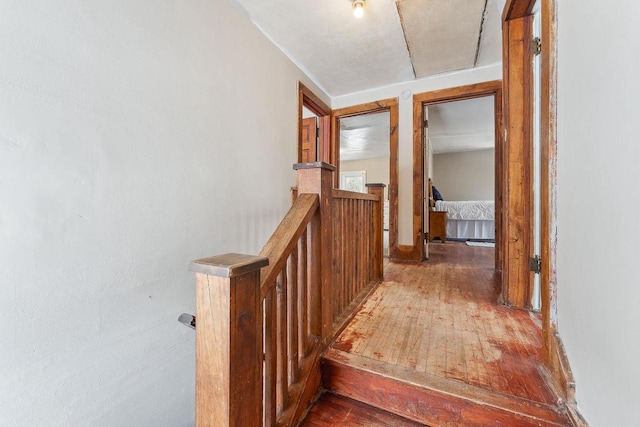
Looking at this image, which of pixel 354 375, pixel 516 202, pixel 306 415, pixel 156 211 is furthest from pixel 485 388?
pixel 156 211

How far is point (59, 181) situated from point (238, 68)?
144cm

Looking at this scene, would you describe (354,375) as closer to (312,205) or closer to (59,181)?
(312,205)

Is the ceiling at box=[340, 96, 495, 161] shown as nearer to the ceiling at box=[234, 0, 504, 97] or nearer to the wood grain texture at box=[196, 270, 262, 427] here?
the ceiling at box=[234, 0, 504, 97]

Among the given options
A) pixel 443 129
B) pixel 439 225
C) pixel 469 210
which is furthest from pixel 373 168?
pixel 439 225

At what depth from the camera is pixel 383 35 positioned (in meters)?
2.39

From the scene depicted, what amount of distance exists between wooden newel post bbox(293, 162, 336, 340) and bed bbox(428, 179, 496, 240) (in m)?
4.38

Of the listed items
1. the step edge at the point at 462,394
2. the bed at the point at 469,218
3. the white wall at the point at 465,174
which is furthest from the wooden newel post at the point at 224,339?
the white wall at the point at 465,174

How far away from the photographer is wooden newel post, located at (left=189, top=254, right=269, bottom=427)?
2.29ft

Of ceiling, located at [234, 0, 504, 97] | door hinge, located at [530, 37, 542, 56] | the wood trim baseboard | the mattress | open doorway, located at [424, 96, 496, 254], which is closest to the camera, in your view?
the wood trim baseboard

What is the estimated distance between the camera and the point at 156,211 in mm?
1402

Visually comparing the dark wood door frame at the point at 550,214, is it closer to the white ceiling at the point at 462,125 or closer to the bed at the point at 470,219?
the white ceiling at the point at 462,125

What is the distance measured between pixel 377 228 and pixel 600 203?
5.41ft

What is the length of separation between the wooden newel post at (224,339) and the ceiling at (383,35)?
2171 millimetres

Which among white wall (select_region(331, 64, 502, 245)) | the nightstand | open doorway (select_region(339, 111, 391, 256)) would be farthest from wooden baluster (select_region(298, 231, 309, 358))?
the nightstand
